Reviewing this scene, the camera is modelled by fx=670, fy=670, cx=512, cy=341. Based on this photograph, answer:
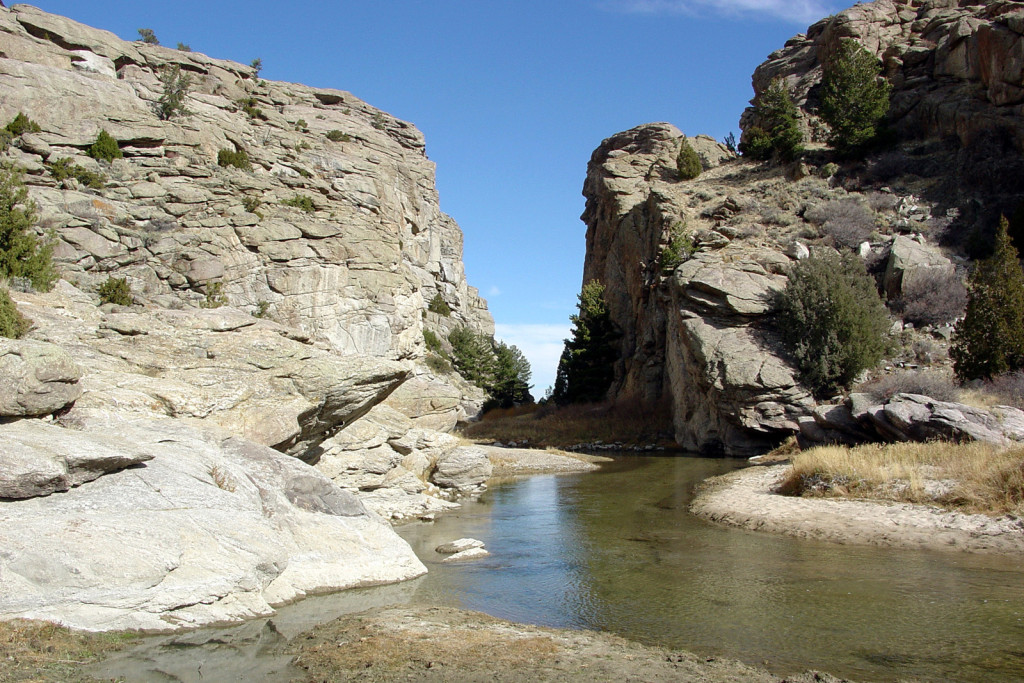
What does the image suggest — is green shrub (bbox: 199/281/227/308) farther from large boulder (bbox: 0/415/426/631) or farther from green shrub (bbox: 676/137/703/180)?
green shrub (bbox: 676/137/703/180)

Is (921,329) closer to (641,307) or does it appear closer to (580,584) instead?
(641,307)

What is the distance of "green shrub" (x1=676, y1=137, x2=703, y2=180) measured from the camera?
178 ft

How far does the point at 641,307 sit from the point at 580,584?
3944 cm

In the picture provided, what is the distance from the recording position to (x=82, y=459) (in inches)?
325

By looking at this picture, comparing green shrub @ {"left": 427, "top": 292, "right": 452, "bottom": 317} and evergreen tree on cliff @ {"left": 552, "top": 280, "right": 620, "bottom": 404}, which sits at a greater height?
green shrub @ {"left": 427, "top": 292, "right": 452, "bottom": 317}

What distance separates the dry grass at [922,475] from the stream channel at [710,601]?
2935mm

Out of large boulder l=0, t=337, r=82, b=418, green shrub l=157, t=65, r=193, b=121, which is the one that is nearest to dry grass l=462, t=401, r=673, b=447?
green shrub l=157, t=65, r=193, b=121

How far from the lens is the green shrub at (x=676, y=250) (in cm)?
3878

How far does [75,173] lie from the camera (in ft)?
109

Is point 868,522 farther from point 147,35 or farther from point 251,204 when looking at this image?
point 147,35

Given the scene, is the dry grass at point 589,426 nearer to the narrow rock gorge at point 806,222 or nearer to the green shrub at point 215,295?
the narrow rock gorge at point 806,222

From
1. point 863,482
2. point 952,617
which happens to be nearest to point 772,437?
point 863,482

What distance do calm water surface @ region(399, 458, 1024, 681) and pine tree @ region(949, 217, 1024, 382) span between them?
1406 cm

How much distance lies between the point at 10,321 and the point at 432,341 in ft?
173
